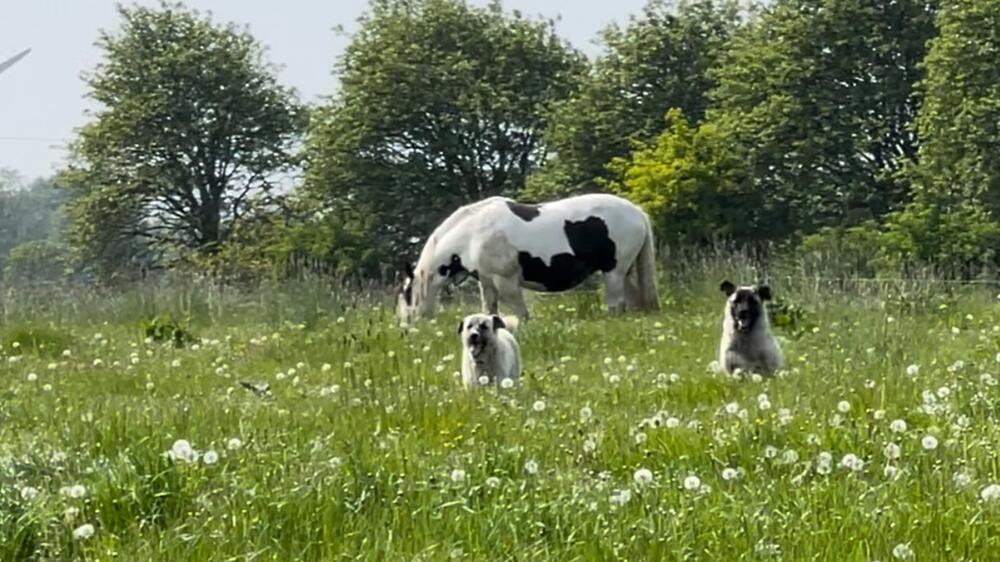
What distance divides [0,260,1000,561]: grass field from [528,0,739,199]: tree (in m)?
40.1

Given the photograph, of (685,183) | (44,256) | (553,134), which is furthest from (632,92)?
(44,256)

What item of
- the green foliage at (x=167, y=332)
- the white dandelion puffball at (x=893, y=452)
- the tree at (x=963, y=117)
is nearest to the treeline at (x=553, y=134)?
the tree at (x=963, y=117)

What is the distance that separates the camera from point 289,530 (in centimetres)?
430

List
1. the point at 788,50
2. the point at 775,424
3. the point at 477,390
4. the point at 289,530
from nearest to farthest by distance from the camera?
the point at 289,530
the point at 775,424
the point at 477,390
the point at 788,50

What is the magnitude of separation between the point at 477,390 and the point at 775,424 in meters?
2.96

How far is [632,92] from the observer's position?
51.5 meters

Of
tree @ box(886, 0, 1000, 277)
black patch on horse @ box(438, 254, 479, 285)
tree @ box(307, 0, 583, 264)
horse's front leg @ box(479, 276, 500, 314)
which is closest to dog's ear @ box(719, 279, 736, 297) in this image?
horse's front leg @ box(479, 276, 500, 314)

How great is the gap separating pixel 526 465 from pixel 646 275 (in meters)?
14.4

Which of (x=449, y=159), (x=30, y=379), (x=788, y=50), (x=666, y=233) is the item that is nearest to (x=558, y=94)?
(x=449, y=159)

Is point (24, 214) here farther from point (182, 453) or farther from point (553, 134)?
point (182, 453)

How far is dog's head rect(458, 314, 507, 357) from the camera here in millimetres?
10547

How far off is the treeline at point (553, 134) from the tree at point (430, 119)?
10cm

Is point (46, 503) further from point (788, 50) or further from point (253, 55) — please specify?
point (253, 55)

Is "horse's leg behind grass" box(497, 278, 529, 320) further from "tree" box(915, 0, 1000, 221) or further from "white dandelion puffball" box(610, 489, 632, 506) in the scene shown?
"tree" box(915, 0, 1000, 221)
